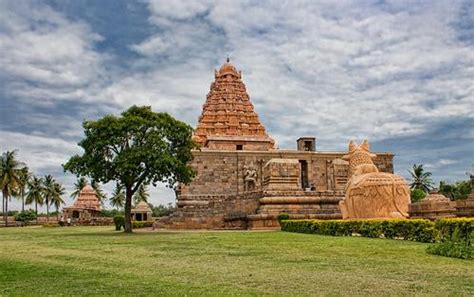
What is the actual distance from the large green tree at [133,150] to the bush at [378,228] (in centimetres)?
768

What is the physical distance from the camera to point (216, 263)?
9375 mm

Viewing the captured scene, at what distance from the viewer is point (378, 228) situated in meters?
15.0

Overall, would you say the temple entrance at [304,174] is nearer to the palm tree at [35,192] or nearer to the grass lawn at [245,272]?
the grass lawn at [245,272]

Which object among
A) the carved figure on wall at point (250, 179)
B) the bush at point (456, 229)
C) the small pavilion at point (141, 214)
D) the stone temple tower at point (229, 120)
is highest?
the stone temple tower at point (229, 120)

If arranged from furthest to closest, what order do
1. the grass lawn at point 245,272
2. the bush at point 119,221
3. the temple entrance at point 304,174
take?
1. the temple entrance at point 304,174
2. the bush at point 119,221
3. the grass lawn at point 245,272

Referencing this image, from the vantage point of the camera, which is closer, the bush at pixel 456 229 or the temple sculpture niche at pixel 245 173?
the bush at pixel 456 229

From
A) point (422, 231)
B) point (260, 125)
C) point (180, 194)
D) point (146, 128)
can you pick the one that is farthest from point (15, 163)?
point (422, 231)

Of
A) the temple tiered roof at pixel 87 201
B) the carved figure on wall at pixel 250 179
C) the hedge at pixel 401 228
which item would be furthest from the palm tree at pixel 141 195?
the hedge at pixel 401 228

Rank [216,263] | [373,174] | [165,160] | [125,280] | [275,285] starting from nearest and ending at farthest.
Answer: [275,285], [125,280], [216,263], [373,174], [165,160]

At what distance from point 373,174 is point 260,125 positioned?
3251 centimetres

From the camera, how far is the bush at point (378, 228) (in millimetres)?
13281

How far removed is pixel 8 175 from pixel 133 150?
124 ft

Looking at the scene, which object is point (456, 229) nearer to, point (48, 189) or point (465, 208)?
point (465, 208)

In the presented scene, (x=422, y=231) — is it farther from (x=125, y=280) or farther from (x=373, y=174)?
(x=125, y=280)
